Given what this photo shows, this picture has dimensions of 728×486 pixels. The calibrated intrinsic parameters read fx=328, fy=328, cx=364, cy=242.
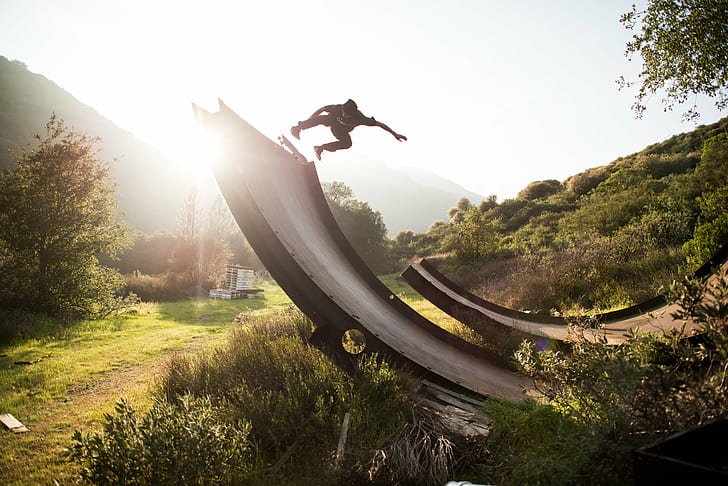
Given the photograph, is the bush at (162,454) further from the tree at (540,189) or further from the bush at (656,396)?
the tree at (540,189)

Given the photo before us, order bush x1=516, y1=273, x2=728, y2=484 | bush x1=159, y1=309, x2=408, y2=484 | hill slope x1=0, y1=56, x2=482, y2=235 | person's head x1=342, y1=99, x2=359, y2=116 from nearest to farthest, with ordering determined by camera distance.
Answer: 1. bush x1=516, y1=273, x2=728, y2=484
2. bush x1=159, y1=309, x2=408, y2=484
3. person's head x1=342, y1=99, x2=359, y2=116
4. hill slope x1=0, y1=56, x2=482, y2=235

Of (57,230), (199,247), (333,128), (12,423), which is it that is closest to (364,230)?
(199,247)

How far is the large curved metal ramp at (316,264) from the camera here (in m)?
2.95

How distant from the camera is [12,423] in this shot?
3.51 meters

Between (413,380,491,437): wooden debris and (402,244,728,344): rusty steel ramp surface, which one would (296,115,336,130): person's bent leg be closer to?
(402,244,728,344): rusty steel ramp surface

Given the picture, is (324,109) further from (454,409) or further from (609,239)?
(609,239)

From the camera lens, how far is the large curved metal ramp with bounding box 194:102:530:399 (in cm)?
295

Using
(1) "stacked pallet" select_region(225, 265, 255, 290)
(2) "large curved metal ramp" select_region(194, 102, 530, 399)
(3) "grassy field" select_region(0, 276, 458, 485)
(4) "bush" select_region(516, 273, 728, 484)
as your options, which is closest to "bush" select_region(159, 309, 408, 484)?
(2) "large curved metal ramp" select_region(194, 102, 530, 399)

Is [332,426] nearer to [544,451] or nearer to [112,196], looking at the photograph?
[544,451]

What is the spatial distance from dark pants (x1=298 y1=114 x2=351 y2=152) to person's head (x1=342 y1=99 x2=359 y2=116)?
0.69 feet

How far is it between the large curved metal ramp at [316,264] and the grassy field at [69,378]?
2.32 meters

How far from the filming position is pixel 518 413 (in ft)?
8.81

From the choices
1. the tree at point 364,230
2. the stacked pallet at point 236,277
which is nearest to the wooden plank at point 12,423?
the stacked pallet at point 236,277

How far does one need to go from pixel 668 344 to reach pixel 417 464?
1.88m
